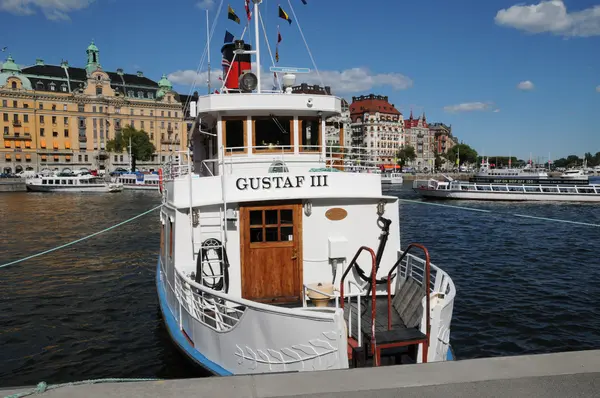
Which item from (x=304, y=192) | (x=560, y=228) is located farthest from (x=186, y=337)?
(x=560, y=228)

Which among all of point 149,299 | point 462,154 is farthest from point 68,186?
point 462,154

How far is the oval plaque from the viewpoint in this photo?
9.98m

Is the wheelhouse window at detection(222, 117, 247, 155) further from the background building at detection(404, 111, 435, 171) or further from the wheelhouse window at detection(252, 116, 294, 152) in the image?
the background building at detection(404, 111, 435, 171)

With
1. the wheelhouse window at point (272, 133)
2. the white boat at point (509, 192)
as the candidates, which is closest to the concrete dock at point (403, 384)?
the wheelhouse window at point (272, 133)

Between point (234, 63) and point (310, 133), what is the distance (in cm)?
393

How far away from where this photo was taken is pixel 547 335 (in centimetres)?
1234

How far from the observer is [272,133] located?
11.5 m

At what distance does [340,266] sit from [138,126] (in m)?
128

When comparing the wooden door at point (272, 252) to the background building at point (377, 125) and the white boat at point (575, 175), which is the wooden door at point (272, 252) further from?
the background building at point (377, 125)

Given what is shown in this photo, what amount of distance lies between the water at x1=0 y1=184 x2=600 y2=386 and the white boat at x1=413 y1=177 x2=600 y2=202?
2449 cm

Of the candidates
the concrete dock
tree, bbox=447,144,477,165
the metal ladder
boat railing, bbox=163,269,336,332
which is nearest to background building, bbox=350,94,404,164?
tree, bbox=447,144,477,165

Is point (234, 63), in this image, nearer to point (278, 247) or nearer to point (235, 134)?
point (235, 134)

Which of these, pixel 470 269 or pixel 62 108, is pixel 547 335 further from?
pixel 62 108

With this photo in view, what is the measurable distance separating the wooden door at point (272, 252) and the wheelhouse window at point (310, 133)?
2495 mm
